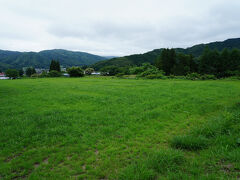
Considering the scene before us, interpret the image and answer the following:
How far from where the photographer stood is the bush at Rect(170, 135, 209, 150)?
11.8 feet

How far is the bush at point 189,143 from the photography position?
3.60 m

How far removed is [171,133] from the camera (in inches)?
181

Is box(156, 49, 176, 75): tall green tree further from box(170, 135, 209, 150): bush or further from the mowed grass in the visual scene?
box(170, 135, 209, 150): bush

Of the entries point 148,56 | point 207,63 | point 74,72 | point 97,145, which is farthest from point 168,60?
point 148,56

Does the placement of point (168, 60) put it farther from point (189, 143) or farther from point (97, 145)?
point (97, 145)

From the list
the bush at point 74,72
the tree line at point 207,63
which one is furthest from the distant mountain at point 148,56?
the tree line at point 207,63

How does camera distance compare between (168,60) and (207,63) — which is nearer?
(207,63)

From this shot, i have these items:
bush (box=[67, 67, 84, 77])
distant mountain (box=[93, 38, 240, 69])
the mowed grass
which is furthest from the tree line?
distant mountain (box=[93, 38, 240, 69])

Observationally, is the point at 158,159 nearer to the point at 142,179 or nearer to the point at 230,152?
the point at 142,179

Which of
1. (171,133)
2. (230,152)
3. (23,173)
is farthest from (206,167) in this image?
(23,173)

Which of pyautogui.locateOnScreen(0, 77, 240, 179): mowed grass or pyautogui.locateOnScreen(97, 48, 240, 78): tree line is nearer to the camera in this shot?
pyautogui.locateOnScreen(0, 77, 240, 179): mowed grass

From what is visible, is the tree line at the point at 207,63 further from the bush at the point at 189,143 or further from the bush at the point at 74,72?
the bush at the point at 189,143

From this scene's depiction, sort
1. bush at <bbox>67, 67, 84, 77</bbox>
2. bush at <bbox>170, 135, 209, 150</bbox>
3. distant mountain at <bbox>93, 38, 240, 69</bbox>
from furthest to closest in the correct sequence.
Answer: distant mountain at <bbox>93, 38, 240, 69</bbox> < bush at <bbox>67, 67, 84, 77</bbox> < bush at <bbox>170, 135, 209, 150</bbox>

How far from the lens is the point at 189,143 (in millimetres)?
3654
